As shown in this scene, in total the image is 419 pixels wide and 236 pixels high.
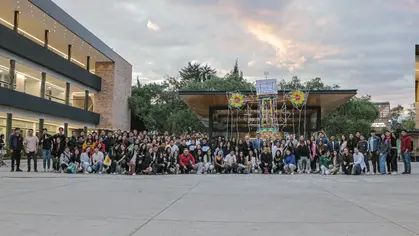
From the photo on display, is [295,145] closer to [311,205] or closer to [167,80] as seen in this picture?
[311,205]

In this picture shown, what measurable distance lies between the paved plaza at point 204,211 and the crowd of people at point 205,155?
5.72m

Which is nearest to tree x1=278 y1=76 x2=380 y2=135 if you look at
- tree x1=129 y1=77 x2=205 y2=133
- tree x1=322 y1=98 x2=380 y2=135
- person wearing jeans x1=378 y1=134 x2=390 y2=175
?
tree x1=322 y1=98 x2=380 y2=135

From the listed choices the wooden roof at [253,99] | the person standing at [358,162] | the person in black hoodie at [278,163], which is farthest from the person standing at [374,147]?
the wooden roof at [253,99]

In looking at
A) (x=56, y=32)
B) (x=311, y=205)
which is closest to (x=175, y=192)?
(x=311, y=205)

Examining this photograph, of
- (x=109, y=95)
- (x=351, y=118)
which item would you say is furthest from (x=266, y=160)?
(x=351, y=118)

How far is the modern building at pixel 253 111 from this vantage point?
84.9ft

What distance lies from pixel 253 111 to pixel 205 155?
1435 cm

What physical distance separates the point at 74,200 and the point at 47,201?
0.50 m

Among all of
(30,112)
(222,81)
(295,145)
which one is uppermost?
(222,81)

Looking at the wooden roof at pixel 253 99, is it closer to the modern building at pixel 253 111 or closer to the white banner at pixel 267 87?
the modern building at pixel 253 111

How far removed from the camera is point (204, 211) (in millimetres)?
7000

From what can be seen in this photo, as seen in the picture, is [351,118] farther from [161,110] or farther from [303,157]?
[303,157]

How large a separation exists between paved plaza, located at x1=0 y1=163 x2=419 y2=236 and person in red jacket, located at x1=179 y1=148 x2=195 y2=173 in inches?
244

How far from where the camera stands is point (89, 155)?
16.8 metres
